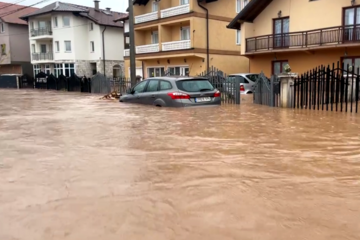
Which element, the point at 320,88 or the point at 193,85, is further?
the point at 320,88

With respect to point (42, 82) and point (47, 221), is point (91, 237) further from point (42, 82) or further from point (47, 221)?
point (42, 82)

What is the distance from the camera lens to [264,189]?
4.32m

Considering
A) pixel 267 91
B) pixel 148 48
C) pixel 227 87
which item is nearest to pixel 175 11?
pixel 148 48

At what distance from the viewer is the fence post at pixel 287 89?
505 inches

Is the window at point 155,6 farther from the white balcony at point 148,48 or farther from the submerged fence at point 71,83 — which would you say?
the submerged fence at point 71,83

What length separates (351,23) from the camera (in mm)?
20672

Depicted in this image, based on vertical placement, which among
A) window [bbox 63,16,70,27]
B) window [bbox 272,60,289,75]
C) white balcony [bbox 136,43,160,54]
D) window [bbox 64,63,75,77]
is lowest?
window [bbox 272,60,289,75]

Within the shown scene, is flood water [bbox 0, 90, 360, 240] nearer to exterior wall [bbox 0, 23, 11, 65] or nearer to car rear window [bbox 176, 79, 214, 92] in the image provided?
car rear window [bbox 176, 79, 214, 92]

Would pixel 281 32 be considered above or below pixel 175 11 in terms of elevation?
below

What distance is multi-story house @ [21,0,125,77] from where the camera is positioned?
138 ft

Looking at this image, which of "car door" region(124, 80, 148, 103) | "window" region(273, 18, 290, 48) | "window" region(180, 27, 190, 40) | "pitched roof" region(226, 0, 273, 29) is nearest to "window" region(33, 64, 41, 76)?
"window" region(180, 27, 190, 40)

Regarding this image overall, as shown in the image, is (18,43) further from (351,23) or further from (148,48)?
(351,23)

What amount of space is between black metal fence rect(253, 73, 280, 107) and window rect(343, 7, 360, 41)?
8.54 metres

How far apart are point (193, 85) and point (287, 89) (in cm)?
352
